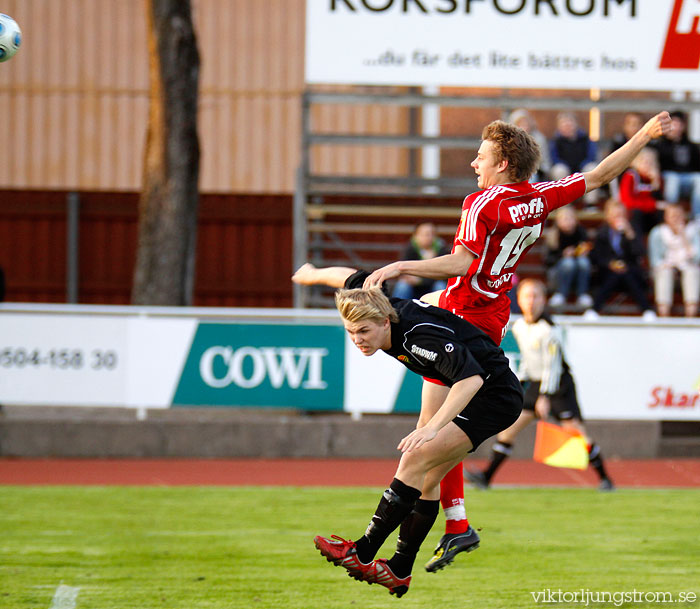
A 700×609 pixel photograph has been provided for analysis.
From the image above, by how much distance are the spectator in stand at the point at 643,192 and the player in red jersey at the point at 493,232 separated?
903 cm

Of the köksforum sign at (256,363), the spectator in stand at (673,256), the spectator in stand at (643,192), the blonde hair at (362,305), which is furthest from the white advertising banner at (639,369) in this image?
the blonde hair at (362,305)

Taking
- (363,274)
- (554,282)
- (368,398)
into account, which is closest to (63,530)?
(363,274)

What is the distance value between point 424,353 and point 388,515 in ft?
2.71

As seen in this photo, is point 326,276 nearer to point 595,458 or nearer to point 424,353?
point 424,353

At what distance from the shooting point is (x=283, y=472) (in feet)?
39.1

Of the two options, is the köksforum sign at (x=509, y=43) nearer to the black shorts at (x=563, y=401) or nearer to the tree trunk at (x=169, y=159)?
the tree trunk at (x=169, y=159)

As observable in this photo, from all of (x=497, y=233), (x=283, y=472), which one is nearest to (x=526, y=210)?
(x=497, y=233)

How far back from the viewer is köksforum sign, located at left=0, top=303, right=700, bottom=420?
12562mm

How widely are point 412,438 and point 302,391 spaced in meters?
7.90

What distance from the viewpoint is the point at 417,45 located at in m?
14.2

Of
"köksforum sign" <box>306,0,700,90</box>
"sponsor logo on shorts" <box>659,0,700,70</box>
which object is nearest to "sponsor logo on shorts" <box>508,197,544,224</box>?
"köksforum sign" <box>306,0,700,90</box>

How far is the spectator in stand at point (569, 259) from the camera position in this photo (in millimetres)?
14195

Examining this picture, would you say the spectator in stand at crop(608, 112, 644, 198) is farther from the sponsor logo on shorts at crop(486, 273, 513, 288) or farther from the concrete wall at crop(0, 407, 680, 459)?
the sponsor logo on shorts at crop(486, 273, 513, 288)

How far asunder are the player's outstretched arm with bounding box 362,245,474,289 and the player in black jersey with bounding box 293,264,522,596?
2.8 inches
